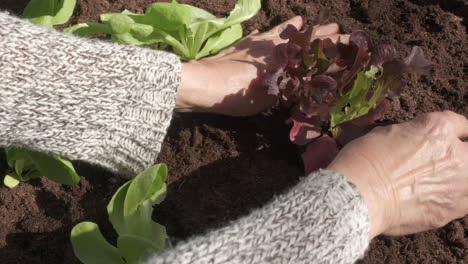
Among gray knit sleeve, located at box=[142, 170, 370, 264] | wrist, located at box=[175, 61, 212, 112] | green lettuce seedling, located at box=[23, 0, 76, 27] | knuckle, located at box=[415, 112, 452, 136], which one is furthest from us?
green lettuce seedling, located at box=[23, 0, 76, 27]

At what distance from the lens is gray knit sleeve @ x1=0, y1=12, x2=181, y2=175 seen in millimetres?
1127

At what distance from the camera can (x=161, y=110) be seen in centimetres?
128

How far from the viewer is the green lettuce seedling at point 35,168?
1.35 metres

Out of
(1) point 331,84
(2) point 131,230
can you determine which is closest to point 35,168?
(2) point 131,230

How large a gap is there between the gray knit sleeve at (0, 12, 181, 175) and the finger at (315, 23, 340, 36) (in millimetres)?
426

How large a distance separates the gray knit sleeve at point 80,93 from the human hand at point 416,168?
42 centimetres

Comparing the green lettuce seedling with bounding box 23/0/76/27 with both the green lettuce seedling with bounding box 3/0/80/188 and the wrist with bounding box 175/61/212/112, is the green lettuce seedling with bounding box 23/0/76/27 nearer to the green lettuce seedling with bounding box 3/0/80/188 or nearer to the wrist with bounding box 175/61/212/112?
the green lettuce seedling with bounding box 3/0/80/188

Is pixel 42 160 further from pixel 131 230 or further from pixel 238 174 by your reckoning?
pixel 238 174

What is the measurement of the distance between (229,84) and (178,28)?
193mm

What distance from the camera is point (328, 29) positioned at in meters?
1.52

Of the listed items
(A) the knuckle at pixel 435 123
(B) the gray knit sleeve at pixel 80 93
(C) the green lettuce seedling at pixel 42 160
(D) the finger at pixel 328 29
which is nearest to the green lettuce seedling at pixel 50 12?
(C) the green lettuce seedling at pixel 42 160

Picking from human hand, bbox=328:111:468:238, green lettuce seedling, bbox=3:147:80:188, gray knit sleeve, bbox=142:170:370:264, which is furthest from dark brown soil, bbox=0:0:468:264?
gray knit sleeve, bbox=142:170:370:264

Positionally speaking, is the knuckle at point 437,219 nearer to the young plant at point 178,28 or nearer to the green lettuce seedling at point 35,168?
the young plant at point 178,28

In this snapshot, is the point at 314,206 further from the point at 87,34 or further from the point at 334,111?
the point at 87,34
